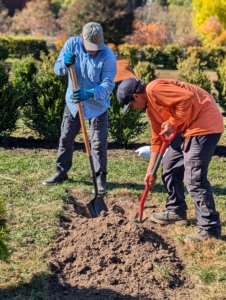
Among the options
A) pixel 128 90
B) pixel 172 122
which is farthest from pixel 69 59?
pixel 172 122

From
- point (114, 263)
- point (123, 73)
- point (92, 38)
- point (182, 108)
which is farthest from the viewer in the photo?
point (123, 73)

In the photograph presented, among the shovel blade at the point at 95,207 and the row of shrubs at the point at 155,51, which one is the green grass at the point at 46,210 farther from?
the row of shrubs at the point at 155,51

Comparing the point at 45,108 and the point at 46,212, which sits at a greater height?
the point at 45,108

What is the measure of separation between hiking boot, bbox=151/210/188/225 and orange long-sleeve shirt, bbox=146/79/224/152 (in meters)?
1.05

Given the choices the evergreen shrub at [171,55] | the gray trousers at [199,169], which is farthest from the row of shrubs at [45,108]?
the evergreen shrub at [171,55]

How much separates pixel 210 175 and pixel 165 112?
2.71 meters

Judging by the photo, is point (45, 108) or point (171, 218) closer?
point (171, 218)

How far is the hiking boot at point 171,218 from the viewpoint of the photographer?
527 cm

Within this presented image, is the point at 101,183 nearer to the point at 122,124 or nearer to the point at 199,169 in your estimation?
the point at 199,169

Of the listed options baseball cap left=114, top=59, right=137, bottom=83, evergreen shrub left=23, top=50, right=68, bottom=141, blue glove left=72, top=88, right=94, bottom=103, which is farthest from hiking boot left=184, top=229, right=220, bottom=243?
evergreen shrub left=23, top=50, right=68, bottom=141

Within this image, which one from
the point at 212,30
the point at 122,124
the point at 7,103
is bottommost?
the point at 122,124

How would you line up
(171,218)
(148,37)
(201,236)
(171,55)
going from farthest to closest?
(148,37), (171,55), (171,218), (201,236)

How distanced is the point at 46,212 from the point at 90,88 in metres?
1.60

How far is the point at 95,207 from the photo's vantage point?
5.30 meters
